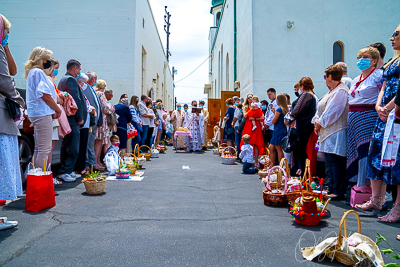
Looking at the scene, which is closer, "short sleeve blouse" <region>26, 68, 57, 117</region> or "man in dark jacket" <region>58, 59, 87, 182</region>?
"short sleeve blouse" <region>26, 68, 57, 117</region>

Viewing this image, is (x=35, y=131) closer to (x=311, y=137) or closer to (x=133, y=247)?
(x=133, y=247)

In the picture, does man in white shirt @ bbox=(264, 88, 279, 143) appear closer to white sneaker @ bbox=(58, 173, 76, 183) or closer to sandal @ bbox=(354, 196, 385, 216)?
sandal @ bbox=(354, 196, 385, 216)

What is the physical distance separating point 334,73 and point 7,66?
4.11 meters

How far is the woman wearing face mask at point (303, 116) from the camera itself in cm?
545

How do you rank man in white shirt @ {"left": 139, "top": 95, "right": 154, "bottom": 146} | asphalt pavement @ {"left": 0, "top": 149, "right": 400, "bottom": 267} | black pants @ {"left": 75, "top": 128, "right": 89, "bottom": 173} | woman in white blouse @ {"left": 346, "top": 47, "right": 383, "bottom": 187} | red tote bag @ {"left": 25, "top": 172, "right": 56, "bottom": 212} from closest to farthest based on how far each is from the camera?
asphalt pavement @ {"left": 0, "top": 149, "right": 400, "bottom": 267} < red tote bag @ {"left": 25, "top": 172, "right": 56, "bottom": 212} < woman in white blouse @ {"left": 346, "top": 47, "right": 383, "bottom": 187} < black pants @ {"left": 75, "top": 128, "right": 89, "bottom": 173} < man in white shirt @ {"left": 139, "top": 95, "right": 154, "bottom": 146}

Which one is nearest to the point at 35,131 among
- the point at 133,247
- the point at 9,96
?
the point at 9,96

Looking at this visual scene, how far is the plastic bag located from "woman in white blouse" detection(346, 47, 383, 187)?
450 cm

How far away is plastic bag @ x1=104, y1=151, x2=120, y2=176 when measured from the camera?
6.60 m

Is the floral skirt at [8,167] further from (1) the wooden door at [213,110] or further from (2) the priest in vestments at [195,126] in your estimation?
(1) the wooden door at [213,110]

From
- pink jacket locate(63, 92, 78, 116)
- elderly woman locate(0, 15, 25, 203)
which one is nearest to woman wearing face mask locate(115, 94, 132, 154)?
pink jacket locate(63, 92, 78, 116)

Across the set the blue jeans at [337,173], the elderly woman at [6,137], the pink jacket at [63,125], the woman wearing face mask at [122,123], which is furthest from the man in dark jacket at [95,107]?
the blue jeans at [337,173]

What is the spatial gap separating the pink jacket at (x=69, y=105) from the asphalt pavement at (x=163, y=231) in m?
1.32

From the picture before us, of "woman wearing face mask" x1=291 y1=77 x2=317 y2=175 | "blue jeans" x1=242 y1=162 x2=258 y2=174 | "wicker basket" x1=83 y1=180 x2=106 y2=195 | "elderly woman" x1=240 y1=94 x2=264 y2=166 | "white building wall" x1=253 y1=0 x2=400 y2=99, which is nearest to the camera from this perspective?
"wicker basket" x1=83 y1=180 x2=106 y2=195

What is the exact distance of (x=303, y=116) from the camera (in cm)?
553
